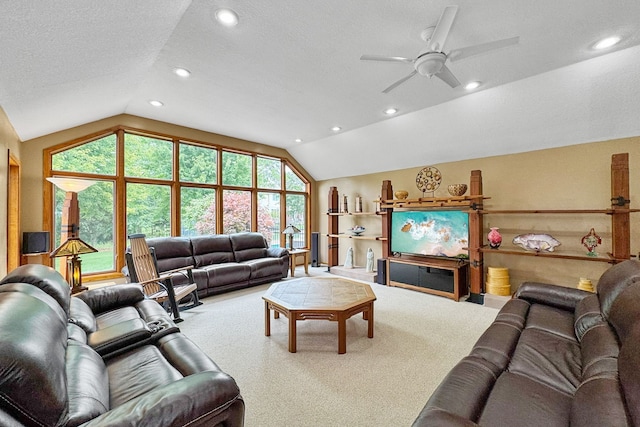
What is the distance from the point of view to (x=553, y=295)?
2500mm

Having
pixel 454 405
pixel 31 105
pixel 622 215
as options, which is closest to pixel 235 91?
pixel 31 105

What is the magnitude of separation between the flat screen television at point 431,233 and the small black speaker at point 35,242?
17.4 feet

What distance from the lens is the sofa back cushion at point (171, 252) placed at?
4.48 m

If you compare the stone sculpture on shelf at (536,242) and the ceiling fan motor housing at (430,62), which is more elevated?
the ceiling fan motor housing at (430,62)

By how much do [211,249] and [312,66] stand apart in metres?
3.60

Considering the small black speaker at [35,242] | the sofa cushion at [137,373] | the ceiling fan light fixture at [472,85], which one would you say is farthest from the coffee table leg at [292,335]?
the small black speaker at [35,242]

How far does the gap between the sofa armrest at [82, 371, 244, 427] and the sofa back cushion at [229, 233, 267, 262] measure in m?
4.25

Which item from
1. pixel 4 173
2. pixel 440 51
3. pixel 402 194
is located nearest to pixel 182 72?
pixel 4 173

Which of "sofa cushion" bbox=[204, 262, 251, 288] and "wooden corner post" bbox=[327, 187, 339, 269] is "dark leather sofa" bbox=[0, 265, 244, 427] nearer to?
"sofa cushion" bbox=[204, 262, 251, 288]

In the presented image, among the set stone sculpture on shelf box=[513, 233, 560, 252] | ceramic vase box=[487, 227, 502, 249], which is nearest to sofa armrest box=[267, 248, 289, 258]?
ceramic vase box=[487, 227, 502, 249]

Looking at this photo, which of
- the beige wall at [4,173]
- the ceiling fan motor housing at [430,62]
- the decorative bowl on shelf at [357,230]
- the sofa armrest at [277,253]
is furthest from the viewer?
the decorative bowl on shelf at [357,230]

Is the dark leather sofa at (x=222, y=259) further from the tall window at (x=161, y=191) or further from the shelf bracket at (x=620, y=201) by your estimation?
the shelf bracket at (x=620, y=201)

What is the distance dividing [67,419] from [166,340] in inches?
35.3

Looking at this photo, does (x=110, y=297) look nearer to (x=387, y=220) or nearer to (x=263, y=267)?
(x=263, y=267)
